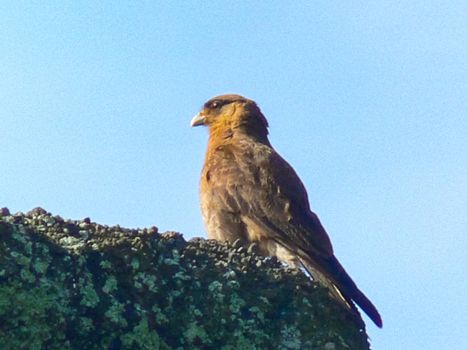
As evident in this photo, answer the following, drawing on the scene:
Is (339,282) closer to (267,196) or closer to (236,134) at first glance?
(267,196)

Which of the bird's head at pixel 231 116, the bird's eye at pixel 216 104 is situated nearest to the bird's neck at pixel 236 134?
the bird's head at pixel 231 116

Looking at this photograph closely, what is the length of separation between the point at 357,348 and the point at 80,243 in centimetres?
113

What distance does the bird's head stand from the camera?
9.36m

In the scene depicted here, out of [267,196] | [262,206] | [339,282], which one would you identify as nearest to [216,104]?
[267,196]

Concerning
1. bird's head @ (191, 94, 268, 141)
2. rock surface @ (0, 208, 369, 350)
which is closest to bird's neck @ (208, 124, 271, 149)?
bird's head @ (191, 94, 268, 141)

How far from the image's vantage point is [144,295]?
3.68 meters

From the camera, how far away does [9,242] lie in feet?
11.6

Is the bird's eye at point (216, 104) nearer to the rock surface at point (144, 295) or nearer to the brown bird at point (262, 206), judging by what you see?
the brown bird at point (262, 206)

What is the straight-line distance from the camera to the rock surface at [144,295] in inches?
133

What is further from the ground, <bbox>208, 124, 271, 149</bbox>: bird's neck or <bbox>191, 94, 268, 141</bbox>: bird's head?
<bbox>191, 94, 268, 141</bbox>: bird's head

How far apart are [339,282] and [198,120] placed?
416 centimetres

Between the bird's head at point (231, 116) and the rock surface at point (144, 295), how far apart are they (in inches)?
202

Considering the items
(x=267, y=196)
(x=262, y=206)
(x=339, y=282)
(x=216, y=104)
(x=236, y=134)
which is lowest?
(x=339, y=282)

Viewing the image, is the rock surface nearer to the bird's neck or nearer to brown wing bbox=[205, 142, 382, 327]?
brown wing bbox=[205, 142, 382, 327]
